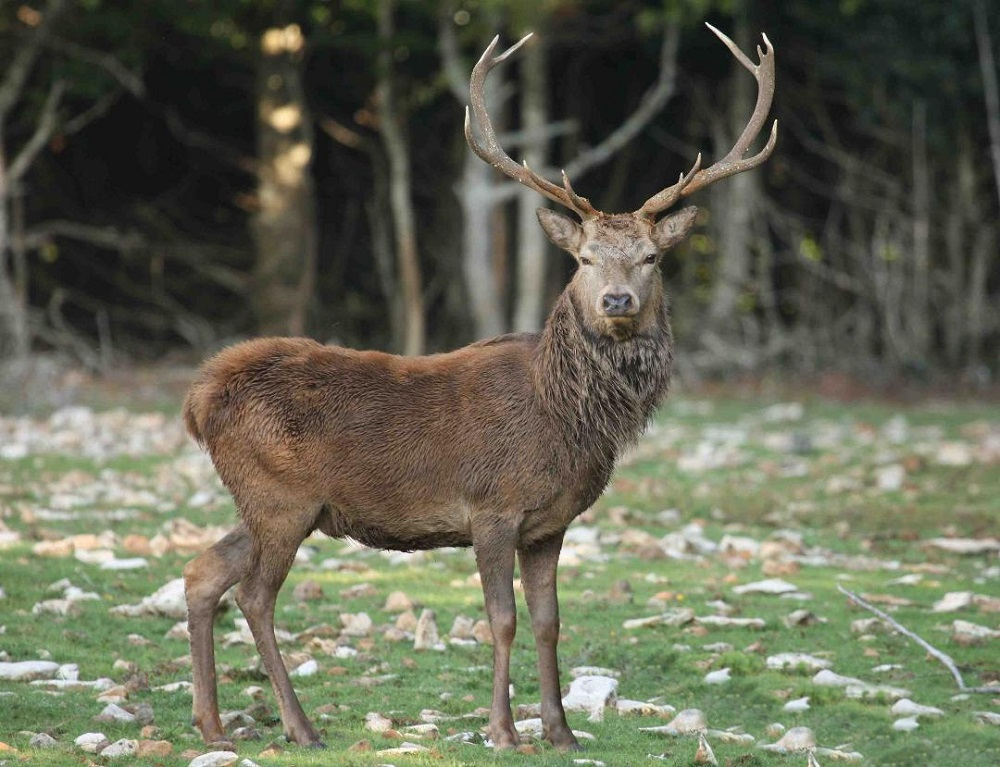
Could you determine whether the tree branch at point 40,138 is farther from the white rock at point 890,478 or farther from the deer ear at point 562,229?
the deer ear at point 562,229

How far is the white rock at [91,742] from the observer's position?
6633 millimetres

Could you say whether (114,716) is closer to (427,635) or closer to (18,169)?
(427,635)

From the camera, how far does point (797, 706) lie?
7.87 m

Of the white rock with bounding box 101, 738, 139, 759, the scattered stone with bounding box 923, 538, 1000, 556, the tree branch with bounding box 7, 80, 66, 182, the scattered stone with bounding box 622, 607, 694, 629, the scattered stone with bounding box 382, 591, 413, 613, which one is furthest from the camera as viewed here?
the tree branch with bounding box 7, 80, 66, 182

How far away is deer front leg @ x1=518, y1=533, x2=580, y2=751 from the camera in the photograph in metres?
7.30

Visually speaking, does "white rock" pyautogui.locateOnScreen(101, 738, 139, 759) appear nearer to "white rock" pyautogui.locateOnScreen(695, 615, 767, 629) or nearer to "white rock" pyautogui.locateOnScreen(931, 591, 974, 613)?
"white rock" pyautogui.locateOnScreen(695, 615, 767, 629)

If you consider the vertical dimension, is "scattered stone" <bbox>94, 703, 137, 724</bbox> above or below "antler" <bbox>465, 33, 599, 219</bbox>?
below

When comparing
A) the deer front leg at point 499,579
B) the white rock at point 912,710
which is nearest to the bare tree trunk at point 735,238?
the white rock at point 912,710

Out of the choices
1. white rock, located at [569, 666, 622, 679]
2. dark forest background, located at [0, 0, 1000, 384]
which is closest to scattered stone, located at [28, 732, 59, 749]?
white rock, located at [569, 666, 622, 679]

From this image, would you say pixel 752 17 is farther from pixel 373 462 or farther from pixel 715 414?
pixel 373 462

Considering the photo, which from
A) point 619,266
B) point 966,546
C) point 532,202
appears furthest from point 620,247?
point 532,202

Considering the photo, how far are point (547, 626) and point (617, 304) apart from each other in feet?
5.04

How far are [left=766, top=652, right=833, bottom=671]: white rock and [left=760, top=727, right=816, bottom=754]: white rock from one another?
1259 millimetres

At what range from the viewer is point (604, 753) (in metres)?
7.05
